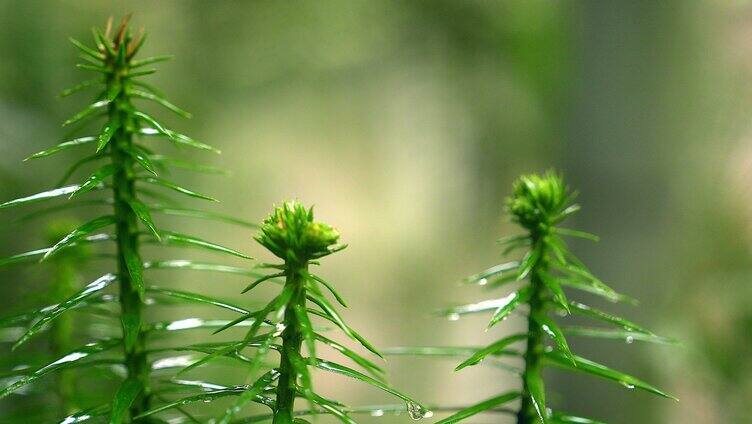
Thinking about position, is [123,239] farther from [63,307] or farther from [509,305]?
[509,305]

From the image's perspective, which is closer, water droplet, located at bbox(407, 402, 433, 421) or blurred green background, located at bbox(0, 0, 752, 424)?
water droplet, located at bbox(407, 402, 433, 421)

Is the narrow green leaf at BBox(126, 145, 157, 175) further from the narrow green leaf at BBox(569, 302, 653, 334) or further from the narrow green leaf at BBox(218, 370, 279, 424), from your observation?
the narrow green leaf at BBox(569, 302, 653, 334)

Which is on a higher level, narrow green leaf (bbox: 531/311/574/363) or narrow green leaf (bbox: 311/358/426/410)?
narrow green leaf (bbox: 531/311/574/363)

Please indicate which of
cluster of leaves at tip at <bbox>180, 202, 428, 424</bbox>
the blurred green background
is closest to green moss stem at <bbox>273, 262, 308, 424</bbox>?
cluster of leaves at tip at <bbox>180, 202, 428, 424</bbox>

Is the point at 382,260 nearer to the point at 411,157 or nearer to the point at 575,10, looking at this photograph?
the point at 411,157

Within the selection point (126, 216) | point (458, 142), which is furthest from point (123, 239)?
point (458, 142)
